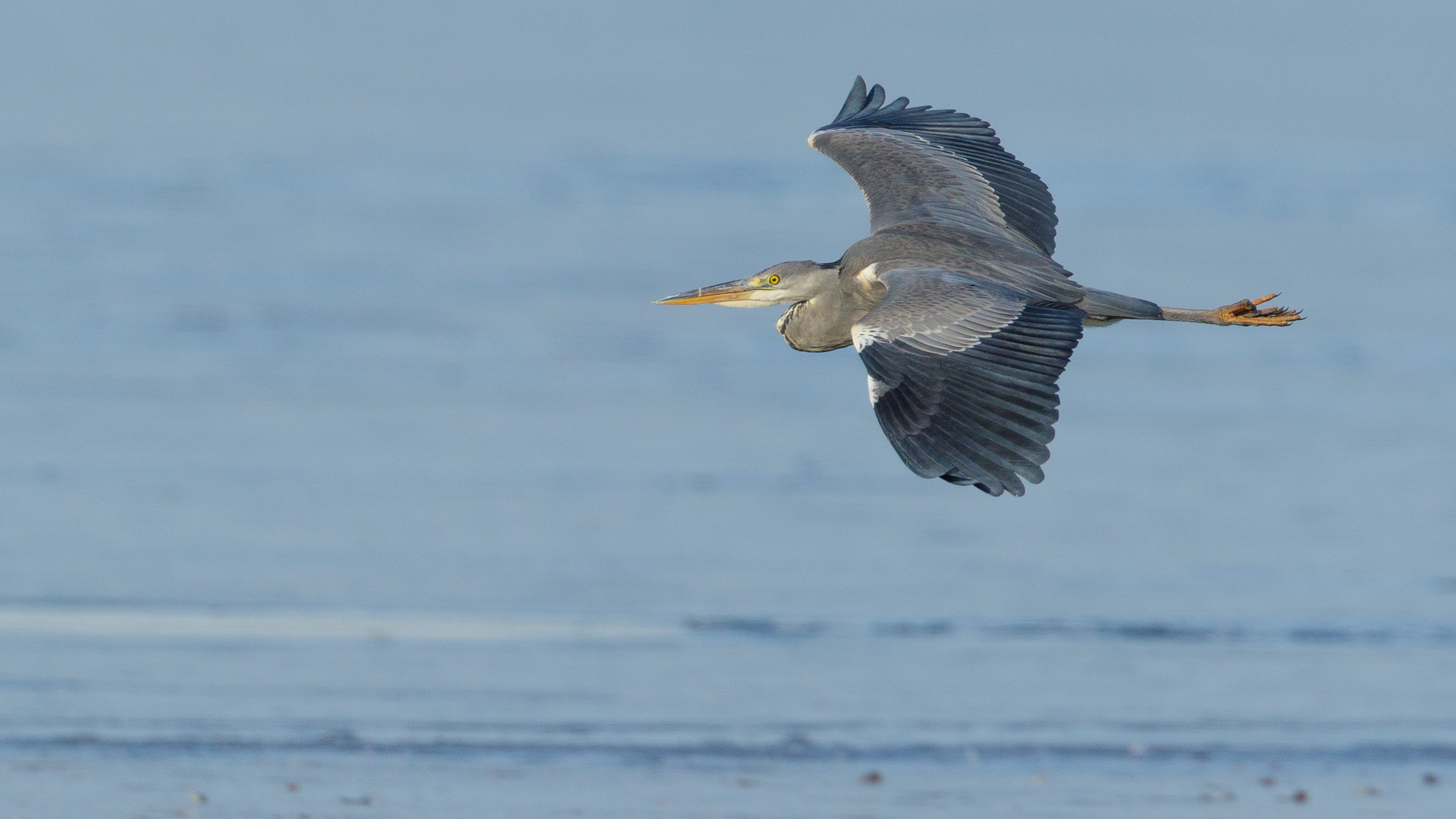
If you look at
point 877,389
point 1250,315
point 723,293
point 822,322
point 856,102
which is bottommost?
point 877,389

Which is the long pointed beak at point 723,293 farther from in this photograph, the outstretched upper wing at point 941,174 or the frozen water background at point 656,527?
the frozen water background at point 656,527

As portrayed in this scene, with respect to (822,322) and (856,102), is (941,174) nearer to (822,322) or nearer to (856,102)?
(856,102)

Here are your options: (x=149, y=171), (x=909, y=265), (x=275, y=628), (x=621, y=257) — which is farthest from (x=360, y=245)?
(x=909, y=265)

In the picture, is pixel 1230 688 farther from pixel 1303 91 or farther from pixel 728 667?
pixel 1303 91

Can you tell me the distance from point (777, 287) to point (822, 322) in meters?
0.32

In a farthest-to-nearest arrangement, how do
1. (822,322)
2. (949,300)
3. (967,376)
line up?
(822,322) → (949,300) → (967,376)

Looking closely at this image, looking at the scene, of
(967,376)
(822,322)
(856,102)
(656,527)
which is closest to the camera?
(967,376)

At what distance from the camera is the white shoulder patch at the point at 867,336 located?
20.9ft

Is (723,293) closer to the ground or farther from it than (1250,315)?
closer to the ground

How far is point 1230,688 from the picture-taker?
9.27 m

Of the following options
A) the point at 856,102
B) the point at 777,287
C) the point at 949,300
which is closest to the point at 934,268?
the point at 949,300

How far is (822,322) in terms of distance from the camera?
7.34 meters

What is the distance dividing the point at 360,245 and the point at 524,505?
10178 millimetres

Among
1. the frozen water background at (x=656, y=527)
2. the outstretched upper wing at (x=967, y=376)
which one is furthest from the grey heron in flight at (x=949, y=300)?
the frozen water background at (x=656, y=527)
